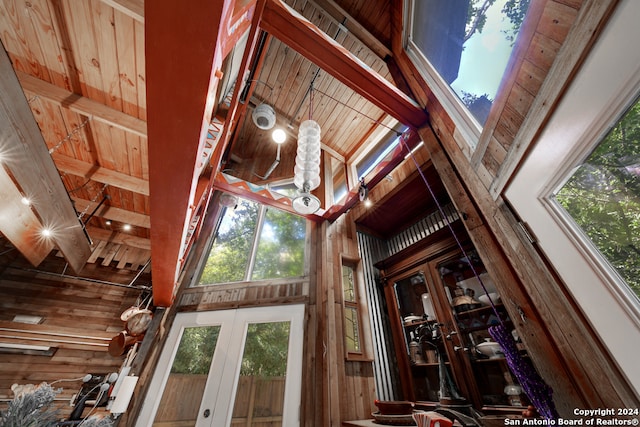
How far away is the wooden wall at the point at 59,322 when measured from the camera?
9.66 ft

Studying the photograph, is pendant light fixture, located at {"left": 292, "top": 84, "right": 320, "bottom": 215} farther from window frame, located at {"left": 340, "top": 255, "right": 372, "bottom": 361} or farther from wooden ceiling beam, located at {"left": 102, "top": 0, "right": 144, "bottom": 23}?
wooden ceiling beam, located at {"left": 102, "top": 0, "right": 144, "bottom": 23}

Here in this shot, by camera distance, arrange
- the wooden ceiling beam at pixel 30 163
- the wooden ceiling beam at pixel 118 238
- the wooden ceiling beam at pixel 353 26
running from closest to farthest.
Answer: the wooden ceiling beam at pixel 30 163, the wooden ceiling beam at pixel 353 26, the wooden ceiling beam at pixel 118 238

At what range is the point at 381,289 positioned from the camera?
312 centimetres

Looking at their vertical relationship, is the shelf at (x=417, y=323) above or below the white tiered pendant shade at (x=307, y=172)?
below

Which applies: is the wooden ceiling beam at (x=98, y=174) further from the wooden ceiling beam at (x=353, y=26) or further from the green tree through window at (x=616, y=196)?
the green tree through window at (x=616, y=196)

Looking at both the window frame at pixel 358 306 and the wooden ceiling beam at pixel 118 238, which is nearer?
the window frame at pixel 358 306

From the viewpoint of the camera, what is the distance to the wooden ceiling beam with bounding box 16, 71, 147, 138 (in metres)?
2.11

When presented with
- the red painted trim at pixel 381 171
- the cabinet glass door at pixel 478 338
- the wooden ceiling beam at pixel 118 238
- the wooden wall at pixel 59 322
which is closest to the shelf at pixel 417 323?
the cabinet glass door at pixel 478 338

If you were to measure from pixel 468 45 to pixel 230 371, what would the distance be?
386 cm

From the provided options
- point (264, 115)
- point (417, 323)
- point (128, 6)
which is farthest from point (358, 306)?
point (128, 6)

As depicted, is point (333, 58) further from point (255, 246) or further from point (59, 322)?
point (59, 322)

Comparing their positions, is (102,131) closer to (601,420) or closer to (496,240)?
(496,240)

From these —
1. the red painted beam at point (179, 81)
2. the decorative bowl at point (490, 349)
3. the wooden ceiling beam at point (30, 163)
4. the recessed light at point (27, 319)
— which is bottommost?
the decorative bowl at point (490, 349)

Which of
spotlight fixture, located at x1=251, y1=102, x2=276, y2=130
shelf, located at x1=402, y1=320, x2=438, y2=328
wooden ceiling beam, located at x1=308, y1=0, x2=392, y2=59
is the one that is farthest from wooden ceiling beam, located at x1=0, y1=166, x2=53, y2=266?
wooden ceiling beam, located at x1=308, y1=0, x2=392, y2=59
